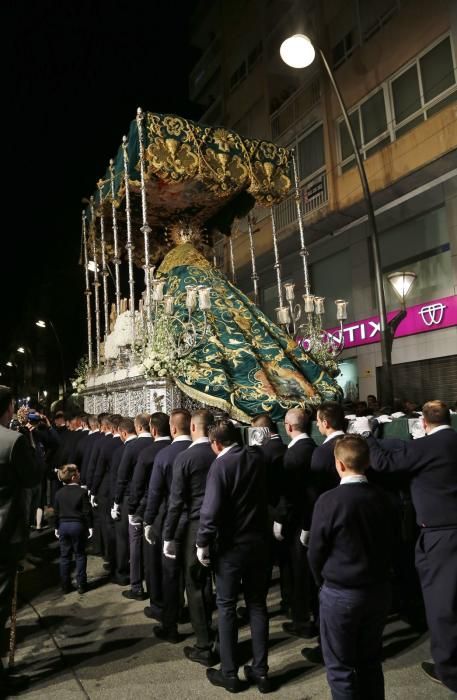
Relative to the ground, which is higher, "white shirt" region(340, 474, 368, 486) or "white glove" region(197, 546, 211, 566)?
"white shirt" region(340, 474, 368, 486)

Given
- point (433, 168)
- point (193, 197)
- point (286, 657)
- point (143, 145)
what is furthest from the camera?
point (433, 168)

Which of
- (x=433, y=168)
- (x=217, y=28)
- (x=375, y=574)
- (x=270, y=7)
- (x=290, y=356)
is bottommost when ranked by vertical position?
(x=375, y=574)

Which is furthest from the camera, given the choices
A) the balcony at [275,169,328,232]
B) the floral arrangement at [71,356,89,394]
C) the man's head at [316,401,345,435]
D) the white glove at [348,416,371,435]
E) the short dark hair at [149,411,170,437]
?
the balcony at [275,169,328,232]

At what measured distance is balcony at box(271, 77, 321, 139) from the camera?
18.7m

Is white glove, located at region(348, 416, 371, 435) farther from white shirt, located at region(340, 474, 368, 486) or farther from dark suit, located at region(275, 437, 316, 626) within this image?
white shirt, located at region(340, 474, 368, 486)

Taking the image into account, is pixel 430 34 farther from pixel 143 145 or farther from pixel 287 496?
pixel 287 496

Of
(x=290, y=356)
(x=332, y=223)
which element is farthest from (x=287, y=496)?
(x=332, y=223)

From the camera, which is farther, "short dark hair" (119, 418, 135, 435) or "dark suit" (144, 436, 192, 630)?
"short dark hair" (119, 418, 135, 435)

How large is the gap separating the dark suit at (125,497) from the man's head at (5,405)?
165cm

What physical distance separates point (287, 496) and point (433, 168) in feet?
38.4

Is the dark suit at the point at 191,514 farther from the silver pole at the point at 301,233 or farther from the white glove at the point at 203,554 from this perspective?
the silver pole at the point at 301,233

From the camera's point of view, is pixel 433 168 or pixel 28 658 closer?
pixel 28 658

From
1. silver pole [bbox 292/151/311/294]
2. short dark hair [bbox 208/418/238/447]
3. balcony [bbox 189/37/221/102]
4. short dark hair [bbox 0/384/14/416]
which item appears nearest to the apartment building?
balcony [bbox 189/37/221/102]

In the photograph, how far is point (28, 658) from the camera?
4285mm
